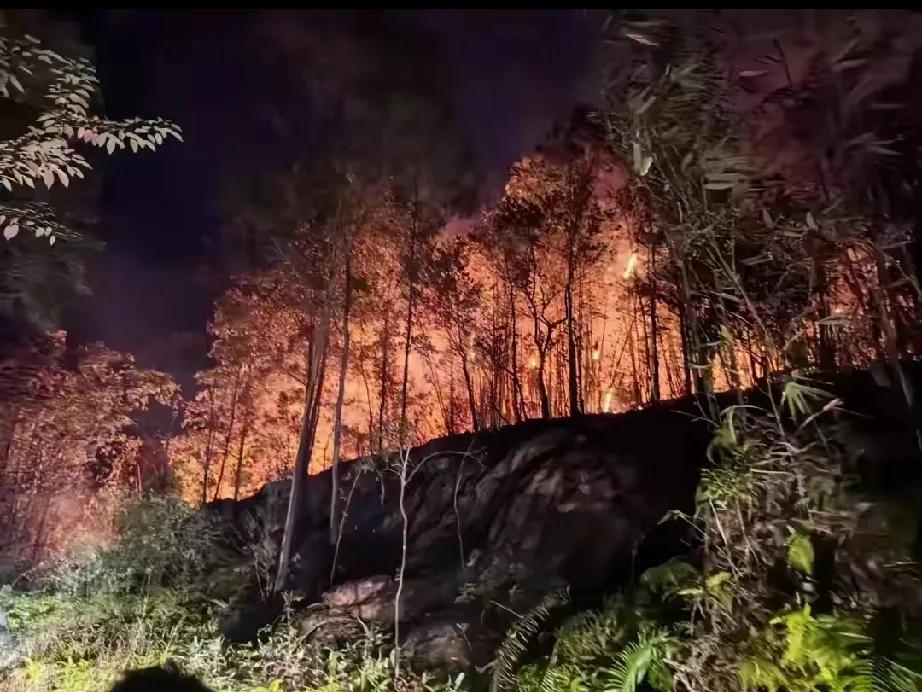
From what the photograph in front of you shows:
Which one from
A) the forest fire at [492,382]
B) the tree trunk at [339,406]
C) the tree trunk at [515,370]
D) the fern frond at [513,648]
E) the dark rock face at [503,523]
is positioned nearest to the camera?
the forest fire at [492,382]

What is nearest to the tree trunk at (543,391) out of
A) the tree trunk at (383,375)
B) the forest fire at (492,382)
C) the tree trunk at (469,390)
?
the forest fire at (492,382)

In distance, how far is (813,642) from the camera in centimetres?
247

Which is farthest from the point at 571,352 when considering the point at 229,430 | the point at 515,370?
the point at 229,430

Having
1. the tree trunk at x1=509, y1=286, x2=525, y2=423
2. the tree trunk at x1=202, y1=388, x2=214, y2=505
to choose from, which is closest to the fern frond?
the tree trunk at x1=509, y1=286, x2=525, y2=423

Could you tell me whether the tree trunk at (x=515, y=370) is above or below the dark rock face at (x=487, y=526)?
above

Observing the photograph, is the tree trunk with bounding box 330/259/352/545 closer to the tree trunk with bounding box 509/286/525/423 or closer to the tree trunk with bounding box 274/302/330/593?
the tree trunk with bounding box 274/302/330/593

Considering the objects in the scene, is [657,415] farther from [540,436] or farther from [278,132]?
[278,132]

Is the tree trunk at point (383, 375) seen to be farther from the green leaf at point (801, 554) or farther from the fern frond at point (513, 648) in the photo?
the green leaf at point (801, 554)

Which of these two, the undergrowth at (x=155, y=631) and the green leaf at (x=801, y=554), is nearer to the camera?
the green leaf at (x=801, y=554)

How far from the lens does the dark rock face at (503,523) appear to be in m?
5.16

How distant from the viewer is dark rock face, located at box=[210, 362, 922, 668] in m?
5.16

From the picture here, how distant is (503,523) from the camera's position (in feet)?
24.4

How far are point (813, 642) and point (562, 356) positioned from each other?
7.51 metres

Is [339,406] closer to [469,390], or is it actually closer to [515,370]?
[469,390]
